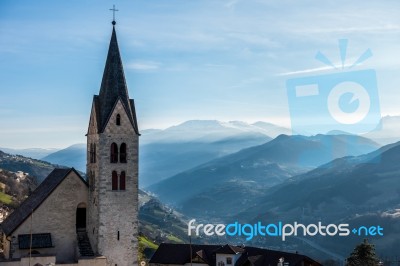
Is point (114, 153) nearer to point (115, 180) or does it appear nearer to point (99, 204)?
point (115, 180)

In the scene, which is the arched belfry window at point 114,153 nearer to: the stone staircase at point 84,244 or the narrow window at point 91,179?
the narrow window at point 91,179

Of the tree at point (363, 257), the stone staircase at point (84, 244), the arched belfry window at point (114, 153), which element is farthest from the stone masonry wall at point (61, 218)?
the tree at point (363, 257)

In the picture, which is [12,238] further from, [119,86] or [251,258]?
[251,258]

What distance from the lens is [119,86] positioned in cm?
6256

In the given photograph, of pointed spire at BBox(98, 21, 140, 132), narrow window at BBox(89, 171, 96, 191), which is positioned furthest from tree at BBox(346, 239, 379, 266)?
pointed spire at BBox(98, 21, 140, 132)

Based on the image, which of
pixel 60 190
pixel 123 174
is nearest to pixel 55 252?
pixel 60 190

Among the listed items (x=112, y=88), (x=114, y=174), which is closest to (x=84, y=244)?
(x=114, y=174)

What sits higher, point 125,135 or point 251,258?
point 125,135

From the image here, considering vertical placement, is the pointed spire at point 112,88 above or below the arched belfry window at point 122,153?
above

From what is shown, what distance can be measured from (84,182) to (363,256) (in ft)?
126

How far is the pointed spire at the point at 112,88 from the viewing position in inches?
2424

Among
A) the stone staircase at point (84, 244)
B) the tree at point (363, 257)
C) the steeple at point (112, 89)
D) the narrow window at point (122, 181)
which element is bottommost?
the tree at point (363, 257)

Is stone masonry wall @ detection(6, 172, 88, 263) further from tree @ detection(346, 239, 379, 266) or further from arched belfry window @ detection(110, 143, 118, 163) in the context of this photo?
tree @ detection(346, 239, 379, 266)

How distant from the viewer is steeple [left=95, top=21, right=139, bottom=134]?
61531mm
